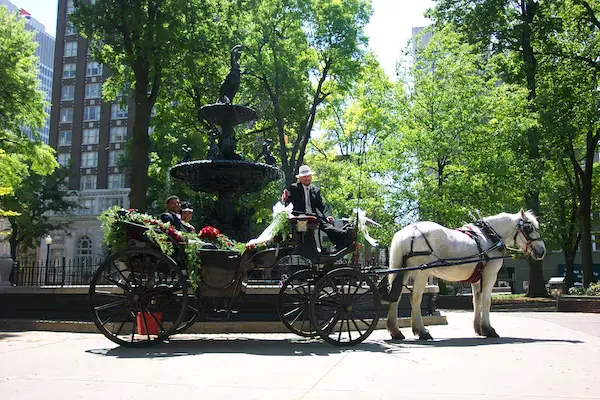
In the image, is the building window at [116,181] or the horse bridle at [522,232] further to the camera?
the building window at [116,181]

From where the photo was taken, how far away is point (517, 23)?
29.0 meters

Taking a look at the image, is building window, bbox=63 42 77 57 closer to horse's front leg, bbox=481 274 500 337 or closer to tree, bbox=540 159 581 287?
tree, bbox=540 159 581 287

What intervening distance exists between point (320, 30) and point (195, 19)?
29.2 ft

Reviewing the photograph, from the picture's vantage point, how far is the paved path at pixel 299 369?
18.4 feet

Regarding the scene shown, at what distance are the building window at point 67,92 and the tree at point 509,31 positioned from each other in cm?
5732

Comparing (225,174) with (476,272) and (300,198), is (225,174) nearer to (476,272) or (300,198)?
(300,198)

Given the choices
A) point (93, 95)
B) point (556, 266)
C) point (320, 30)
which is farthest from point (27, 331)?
point (93, 95)

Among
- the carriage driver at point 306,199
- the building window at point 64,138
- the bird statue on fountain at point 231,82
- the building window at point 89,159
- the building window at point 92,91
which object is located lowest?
the carriage driver at point 306,199

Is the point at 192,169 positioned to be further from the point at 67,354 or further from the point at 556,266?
the point at 556,266

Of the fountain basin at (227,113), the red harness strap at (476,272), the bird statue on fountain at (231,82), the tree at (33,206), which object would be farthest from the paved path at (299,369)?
the tree at (33,206)

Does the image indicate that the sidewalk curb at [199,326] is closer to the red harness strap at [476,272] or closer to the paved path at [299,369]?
the paved path at [299,369]

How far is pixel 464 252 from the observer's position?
34.3ft

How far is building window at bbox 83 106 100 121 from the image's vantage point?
73.4 metres

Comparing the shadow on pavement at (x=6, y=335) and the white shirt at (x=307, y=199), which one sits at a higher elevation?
the white shirt at (x=307, y=199)
